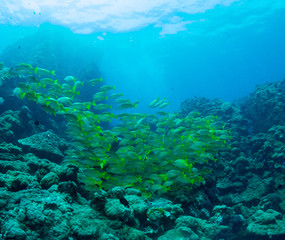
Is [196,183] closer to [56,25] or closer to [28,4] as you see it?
[28,4]

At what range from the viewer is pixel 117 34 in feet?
116

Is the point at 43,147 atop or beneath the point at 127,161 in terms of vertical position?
atop

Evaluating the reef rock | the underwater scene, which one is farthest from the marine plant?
the reef rock

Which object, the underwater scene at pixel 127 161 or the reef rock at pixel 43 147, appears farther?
the reef rock at pixel 43 147

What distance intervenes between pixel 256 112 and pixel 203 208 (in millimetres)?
11907

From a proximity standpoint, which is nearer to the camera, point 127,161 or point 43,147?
point 127,161

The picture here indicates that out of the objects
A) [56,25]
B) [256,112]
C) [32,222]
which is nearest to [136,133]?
[32,222]

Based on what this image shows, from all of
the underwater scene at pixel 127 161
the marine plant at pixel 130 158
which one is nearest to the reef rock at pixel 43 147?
A: the underwater scene at pixel 127 161

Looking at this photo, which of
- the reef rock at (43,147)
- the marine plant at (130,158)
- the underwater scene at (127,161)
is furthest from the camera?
the reef rock at (43,147)

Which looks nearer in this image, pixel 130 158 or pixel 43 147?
pixel 130 158

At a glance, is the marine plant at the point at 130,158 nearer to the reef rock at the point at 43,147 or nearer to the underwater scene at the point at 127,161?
the underwater scene at the point at 127,161

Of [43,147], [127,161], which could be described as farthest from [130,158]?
[43,147]

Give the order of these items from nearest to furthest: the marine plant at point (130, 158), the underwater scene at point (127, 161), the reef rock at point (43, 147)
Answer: the underwater scene at point (127, 161), the marine plant at point (130, 158), the reef rock at point (43, 147)

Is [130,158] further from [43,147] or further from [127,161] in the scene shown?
[43,147]
